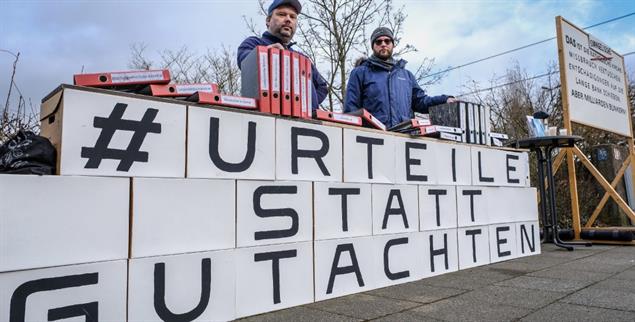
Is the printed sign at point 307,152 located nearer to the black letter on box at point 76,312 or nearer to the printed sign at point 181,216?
the printed sign at point 181,216

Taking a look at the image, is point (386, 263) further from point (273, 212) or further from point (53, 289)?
point (53, 289)

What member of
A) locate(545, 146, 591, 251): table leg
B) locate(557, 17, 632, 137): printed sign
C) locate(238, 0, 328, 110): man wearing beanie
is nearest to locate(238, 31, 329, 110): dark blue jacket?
locate(238, 0, 328, 110): man wearing beanie

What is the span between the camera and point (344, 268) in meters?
2.45

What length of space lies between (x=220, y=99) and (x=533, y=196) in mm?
3219

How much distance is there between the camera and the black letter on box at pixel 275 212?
212 cm

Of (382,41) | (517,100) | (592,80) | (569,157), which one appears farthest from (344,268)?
(517,100)

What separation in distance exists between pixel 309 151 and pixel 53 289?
133 cm

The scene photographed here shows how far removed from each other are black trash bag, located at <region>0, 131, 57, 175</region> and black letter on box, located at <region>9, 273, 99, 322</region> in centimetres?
38

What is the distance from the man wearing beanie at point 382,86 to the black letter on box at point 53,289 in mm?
2333

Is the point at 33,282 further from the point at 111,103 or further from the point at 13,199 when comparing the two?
the point at 111,103

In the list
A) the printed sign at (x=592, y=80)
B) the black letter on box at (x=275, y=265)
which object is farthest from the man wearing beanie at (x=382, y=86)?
the printed sign at (x=592, y=80)

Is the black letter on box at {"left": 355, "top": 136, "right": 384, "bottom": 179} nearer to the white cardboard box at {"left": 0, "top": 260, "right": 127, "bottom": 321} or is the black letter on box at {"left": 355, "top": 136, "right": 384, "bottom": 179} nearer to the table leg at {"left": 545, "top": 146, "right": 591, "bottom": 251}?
the white cardboard box at {"left": 0, "top": 260, "right": 127, "bottom": 321}

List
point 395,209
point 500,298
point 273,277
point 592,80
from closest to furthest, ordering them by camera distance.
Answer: point 273,277, point 500,298, point 395,209, point 592,80

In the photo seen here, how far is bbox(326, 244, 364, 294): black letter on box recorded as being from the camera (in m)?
2.38
